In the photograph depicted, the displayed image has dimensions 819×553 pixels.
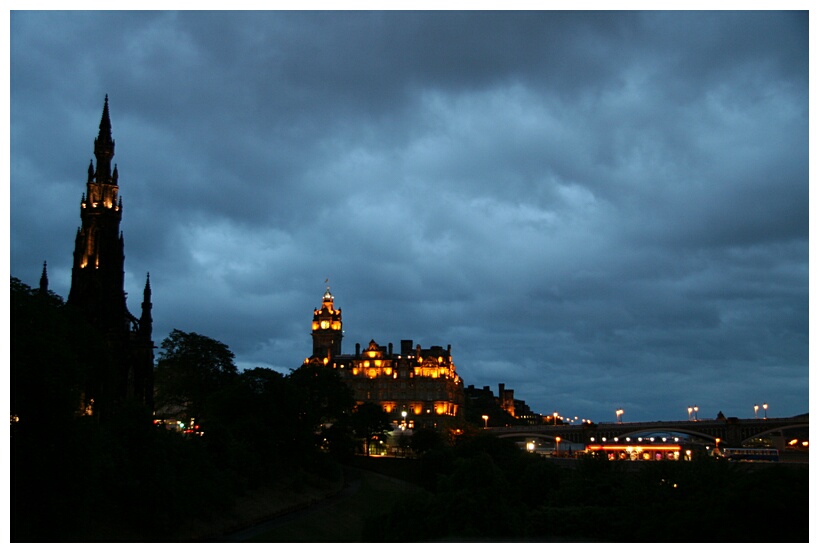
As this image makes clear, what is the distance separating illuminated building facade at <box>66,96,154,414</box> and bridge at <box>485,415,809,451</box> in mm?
55947

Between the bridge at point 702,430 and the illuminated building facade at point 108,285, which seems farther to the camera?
the bridge at point 702,430

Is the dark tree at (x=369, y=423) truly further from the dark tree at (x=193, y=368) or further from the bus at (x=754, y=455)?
the bus at (x=754, y=455)

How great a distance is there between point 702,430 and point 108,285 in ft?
337

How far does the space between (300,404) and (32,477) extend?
53340mm

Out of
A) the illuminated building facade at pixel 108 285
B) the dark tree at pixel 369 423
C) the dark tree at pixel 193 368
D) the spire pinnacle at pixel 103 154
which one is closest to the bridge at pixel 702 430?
the dark tree at pixel 369 423

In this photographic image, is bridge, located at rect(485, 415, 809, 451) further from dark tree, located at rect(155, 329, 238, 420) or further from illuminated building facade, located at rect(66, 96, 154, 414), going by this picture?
illuminated building facade, located at rect(66, 96, 154, 414)

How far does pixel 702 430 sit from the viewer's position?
489ft

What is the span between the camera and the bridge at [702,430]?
141 metres

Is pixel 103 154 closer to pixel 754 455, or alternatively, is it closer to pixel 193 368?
pixel 193 368

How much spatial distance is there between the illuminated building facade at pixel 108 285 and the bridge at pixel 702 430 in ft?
184

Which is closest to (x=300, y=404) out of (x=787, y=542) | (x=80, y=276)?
(x=80, y=276)
